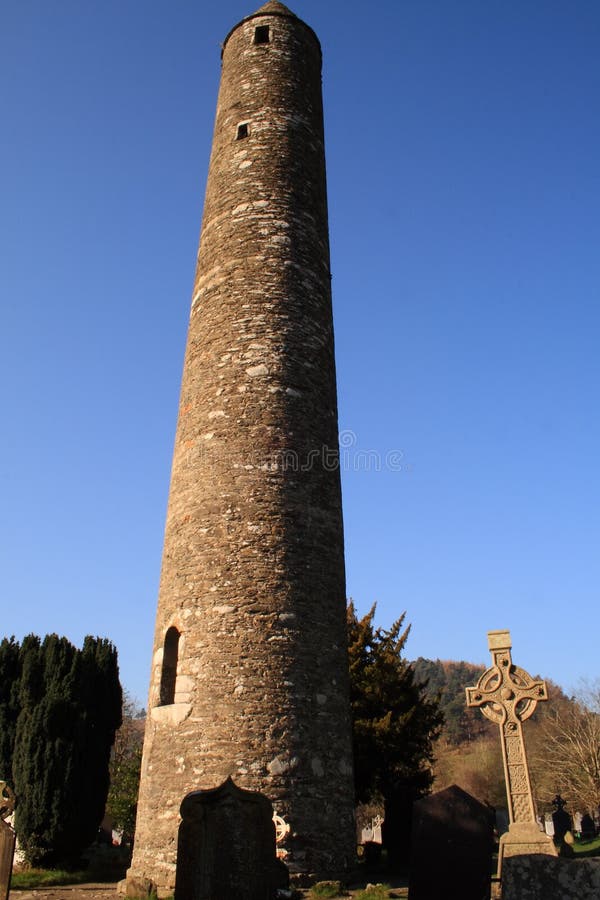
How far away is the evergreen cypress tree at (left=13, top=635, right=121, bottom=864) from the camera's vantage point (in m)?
14.0

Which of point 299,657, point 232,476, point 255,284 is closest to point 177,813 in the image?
point 299,657

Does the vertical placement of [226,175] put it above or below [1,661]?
above

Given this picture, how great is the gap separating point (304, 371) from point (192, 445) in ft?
6.67

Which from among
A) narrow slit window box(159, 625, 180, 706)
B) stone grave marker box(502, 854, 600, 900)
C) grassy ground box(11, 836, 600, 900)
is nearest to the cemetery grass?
grassy ground box(11, 836, 600, 900)

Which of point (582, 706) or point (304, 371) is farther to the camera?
point (582, 706)

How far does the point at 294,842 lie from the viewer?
8.03m

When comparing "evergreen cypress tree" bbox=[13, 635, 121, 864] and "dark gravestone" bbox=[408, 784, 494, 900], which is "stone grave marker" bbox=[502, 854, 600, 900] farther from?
"evergreen cypress tree" bbox=[13, 635, 121, 864]

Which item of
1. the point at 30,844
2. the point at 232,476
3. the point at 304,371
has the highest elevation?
the point at 304,371

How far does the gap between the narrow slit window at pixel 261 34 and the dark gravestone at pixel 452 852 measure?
13664 millimetres

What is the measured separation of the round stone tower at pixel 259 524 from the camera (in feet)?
27.7

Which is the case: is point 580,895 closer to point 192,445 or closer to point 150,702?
point 150,702

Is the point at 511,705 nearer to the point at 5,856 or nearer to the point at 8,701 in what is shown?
the point at 5,856

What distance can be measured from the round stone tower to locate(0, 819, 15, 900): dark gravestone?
1.67 metres

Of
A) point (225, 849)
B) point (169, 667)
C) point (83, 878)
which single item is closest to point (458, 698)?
point (83, 878)
